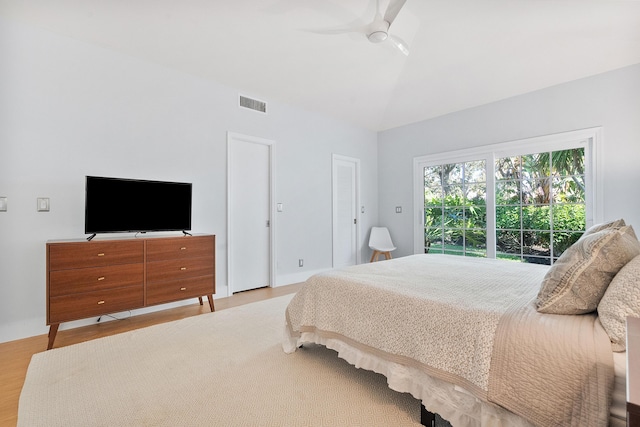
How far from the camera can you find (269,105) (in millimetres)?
4211

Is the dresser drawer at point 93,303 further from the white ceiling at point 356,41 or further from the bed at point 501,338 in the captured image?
the white ceiling at point 356,41

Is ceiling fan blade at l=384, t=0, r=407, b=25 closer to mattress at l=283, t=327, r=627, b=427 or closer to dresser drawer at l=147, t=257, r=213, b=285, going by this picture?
mattress at l=283, t=327, r=627, b=427

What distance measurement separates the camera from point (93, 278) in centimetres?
246

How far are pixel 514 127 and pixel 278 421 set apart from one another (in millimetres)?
4386

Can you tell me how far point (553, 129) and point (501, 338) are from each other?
11.9 feet

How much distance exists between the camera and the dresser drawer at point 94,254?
229 centimetres

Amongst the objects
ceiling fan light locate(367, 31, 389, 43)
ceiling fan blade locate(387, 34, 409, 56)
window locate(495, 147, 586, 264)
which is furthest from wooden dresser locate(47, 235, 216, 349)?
window locate(495, 147, 586, 264)

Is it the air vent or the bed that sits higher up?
the air vent

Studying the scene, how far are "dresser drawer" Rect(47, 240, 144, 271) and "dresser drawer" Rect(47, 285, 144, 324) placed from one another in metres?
0.24

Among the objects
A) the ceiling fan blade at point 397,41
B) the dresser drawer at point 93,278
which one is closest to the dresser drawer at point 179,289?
the dresser drawer at point 93,278

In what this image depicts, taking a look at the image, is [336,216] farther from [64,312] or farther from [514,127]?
[64,312]

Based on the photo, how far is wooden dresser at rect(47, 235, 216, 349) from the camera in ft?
7.58

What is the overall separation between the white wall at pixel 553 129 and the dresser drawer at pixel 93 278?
4.10 metres

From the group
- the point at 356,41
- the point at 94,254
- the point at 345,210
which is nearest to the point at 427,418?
the point at 94,254
